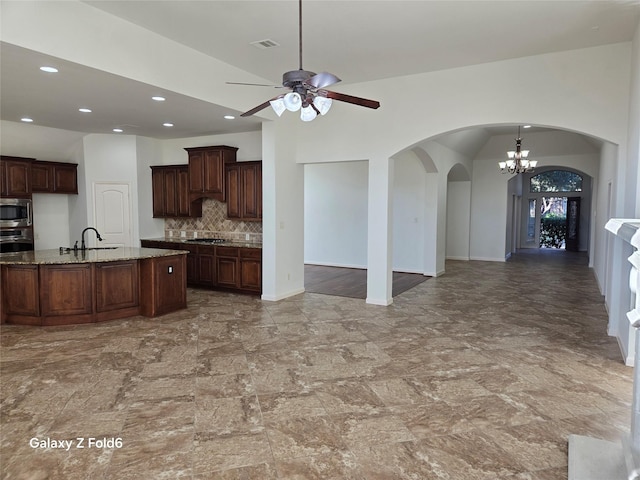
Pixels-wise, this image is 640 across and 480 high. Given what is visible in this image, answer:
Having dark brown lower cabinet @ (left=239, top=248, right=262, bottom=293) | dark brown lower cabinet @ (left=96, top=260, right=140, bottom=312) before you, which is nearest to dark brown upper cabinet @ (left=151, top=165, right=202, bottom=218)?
dark brown lower cabinet @ (left=239, top=248, right=262, bottom=293)

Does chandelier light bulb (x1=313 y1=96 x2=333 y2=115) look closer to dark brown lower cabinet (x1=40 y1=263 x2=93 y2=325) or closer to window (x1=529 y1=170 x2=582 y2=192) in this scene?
dark brown lower cabinet (x1=40 y1=263 x2=93 y2=325)

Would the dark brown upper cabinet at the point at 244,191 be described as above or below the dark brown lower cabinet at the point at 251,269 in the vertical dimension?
above

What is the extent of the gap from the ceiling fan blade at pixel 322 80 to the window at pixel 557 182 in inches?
607

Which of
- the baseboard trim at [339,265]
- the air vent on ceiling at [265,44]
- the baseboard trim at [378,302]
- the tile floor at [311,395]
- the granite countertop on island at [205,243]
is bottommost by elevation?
the tile floor at [311,395]

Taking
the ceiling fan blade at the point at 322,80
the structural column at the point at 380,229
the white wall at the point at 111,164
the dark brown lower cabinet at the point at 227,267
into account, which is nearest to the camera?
the ceiling fan blade at the point at 322,80

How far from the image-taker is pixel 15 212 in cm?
706

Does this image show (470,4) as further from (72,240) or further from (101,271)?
(72,240)

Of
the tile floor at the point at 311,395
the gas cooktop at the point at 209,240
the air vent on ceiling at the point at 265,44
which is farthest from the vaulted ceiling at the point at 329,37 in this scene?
the tile floor at the point at 311,395

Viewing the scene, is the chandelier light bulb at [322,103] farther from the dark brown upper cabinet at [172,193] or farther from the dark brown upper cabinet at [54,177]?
the dark brown upper cabinet at [54,177]

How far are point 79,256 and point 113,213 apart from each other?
9.01ft

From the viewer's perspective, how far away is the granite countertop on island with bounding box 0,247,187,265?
5.11m

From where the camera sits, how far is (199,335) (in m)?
4.91

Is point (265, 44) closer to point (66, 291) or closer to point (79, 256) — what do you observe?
point (79, 256)

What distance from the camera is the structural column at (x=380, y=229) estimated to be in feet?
20.9
